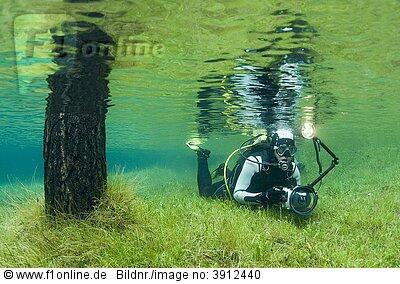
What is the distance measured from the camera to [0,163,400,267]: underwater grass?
19.1ft

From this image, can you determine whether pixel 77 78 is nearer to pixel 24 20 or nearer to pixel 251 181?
pixel 24 20

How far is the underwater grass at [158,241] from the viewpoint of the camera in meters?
5.81

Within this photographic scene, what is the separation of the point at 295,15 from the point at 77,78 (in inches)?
182

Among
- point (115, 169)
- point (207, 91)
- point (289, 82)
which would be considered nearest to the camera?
point (115, 169)

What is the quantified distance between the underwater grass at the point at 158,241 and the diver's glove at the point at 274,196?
2.41 feet

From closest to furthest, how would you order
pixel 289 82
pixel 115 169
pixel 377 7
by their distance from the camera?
pixel 377 7, pixel 115 169, pixel 289 82

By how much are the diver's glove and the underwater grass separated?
74cm

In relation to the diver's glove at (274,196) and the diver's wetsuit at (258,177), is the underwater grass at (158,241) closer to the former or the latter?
the diver's glove at (274,196)

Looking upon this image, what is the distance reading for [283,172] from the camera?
9.39m

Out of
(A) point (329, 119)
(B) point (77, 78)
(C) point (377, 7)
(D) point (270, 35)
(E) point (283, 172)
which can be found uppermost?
(C) point (377, 7)

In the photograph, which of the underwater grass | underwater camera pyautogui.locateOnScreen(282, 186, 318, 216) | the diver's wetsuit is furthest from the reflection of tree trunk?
the diver's wetsuit

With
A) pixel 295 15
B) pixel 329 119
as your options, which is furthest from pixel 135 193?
pixel 329 119

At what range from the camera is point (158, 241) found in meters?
6.02

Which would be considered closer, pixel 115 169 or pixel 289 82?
pixel 115 169
